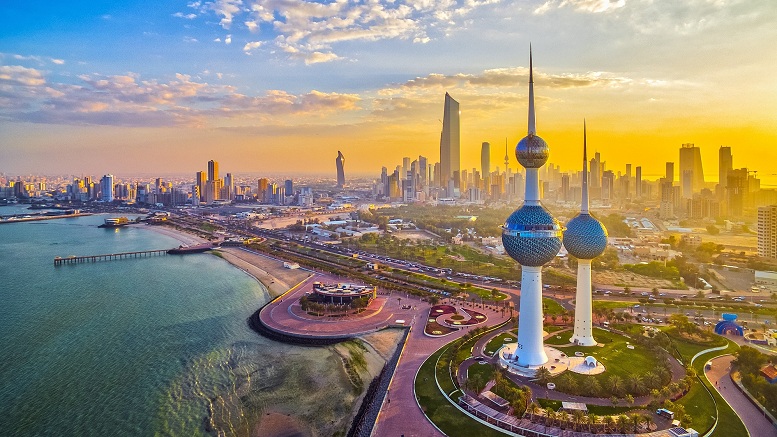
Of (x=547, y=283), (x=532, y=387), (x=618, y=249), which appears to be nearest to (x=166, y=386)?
(x=532, y=387)

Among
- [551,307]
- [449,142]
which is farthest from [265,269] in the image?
[449,142]

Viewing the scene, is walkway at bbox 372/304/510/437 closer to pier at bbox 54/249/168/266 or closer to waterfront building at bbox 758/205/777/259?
waterfront building at bbox 758/205/777/259

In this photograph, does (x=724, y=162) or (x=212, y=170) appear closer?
(x=724, y=162)

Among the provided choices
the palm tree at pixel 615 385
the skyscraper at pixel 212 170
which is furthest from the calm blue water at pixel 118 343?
the skyscraper at pixel 212 170

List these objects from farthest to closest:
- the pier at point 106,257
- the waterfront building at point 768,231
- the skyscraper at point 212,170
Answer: the skyscraper at point 212,170, the pier at point 106,257, the waterfront building at point 768,231

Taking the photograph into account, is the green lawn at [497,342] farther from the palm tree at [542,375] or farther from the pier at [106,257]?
the pier at [106,257]

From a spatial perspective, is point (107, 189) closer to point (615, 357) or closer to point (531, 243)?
point (531, 243)

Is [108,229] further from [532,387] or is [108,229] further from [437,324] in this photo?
[532,387]
